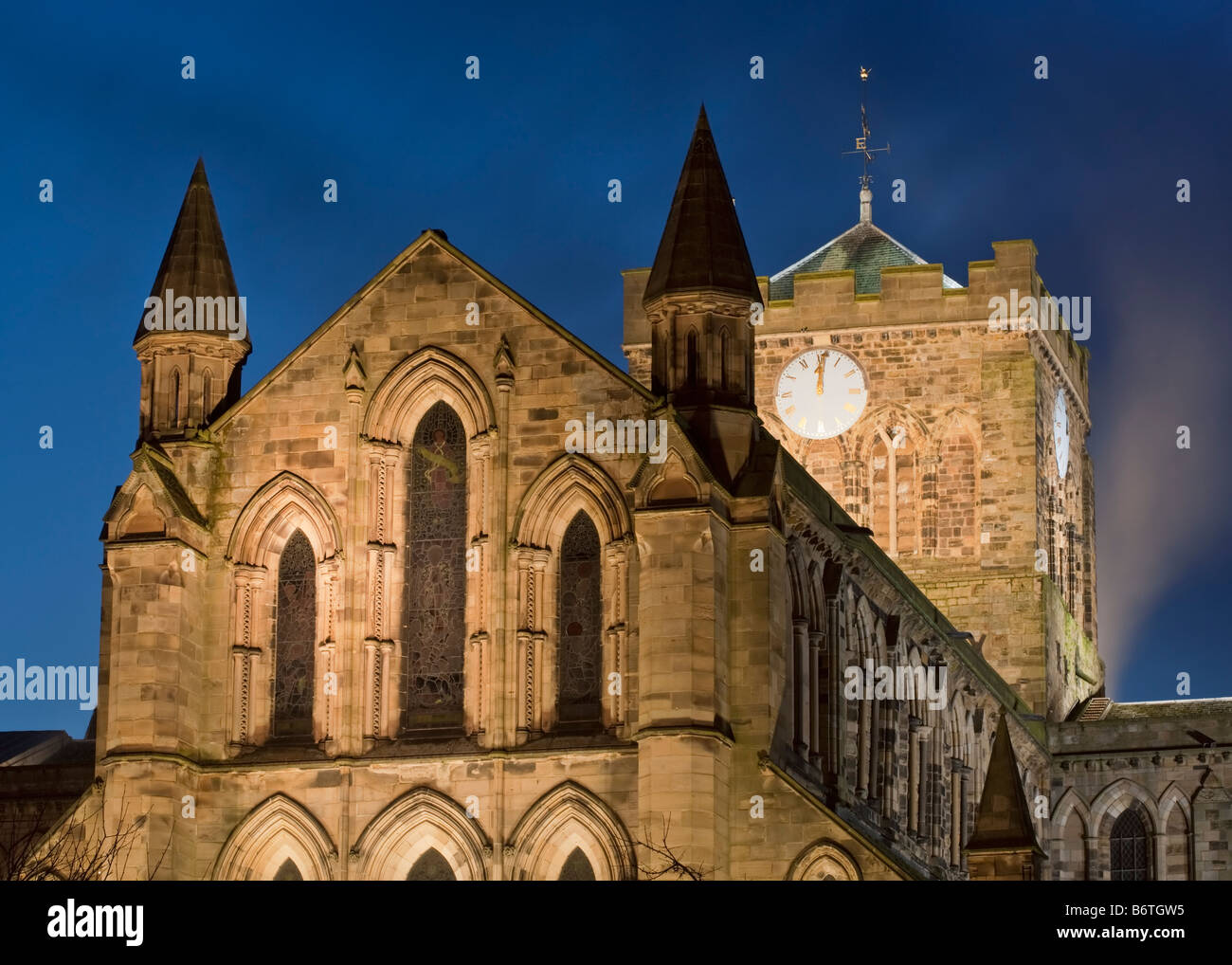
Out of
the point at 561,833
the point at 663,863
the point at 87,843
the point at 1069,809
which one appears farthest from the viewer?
the point at 1069,809

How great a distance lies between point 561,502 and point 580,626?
6.25ft

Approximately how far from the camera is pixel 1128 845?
2704 inches

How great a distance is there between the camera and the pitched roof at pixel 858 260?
3105 inches

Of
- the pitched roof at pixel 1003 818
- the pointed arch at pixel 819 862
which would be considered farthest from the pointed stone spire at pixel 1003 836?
the pointed arch at pixel 819 862

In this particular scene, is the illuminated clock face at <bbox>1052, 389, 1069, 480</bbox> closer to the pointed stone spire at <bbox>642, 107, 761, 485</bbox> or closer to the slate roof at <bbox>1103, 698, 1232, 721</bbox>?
the slate roof at <bbox>1103, 698, 1232, 721</bbox>

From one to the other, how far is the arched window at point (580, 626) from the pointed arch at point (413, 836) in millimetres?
2216

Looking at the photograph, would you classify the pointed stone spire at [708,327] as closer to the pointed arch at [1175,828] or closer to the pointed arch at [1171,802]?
the pointed arch at [1175,828]

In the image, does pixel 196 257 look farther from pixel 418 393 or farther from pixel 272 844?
pixel 272 844

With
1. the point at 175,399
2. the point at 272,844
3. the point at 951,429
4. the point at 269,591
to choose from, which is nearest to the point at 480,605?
the point at 269,591

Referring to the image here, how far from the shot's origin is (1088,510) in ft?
272

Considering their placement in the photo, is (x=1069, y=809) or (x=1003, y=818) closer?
(x=1003, y=818)

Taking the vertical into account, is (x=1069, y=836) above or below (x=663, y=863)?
above

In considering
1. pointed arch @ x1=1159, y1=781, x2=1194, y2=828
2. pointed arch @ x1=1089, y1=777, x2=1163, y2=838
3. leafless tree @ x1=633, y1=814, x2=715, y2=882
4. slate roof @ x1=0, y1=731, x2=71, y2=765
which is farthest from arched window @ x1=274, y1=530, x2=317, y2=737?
pointed arch @ x1=1159, y1=781, x2=1194, y2=828
